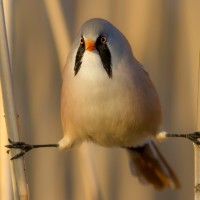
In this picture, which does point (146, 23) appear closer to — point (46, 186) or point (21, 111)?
point (21, 111)

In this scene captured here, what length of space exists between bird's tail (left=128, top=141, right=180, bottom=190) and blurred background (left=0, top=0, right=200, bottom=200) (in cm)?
17

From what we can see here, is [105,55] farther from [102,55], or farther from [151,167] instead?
[151,167]

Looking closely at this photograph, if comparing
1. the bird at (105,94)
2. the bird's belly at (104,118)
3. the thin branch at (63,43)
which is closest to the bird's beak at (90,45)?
the bird at (105,94)

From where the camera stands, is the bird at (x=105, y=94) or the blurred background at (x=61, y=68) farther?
the blurred background at (x=61, y=68)

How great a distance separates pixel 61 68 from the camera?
1.79 m

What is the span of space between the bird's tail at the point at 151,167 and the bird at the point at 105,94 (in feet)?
0.40

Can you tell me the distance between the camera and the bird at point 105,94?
129 centimetres

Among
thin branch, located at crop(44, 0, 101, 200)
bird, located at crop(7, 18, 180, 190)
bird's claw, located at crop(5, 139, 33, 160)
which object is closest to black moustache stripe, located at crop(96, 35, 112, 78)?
bird, located at crop(7, 18, 180, 190)

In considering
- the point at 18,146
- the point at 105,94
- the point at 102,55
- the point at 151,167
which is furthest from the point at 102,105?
the point at 151,167

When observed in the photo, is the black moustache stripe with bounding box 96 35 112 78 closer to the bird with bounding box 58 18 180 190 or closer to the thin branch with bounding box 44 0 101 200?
the bird with bounding box 58 18 180 190

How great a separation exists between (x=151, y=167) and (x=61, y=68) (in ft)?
1.51

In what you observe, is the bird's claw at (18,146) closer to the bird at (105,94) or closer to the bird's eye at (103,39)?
the bird at (105,94)

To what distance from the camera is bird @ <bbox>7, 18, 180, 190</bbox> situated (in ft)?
4.22

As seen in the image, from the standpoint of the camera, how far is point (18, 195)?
1.36 meters
